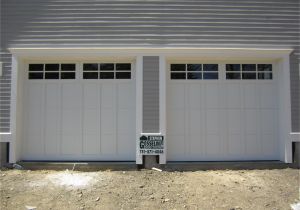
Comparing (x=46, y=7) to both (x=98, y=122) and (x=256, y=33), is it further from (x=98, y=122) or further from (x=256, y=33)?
(x=256, y=33)

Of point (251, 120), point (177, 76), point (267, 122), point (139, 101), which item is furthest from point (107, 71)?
→ point (267, 122)

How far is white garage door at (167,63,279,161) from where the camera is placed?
7113 millimetres

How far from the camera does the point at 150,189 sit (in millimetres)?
5766

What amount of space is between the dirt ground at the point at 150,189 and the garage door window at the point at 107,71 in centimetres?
229

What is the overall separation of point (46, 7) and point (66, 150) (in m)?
3.50

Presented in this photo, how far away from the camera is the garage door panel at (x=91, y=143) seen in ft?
23.2

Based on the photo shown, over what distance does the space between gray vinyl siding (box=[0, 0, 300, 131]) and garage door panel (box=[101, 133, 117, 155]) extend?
7.39 ft

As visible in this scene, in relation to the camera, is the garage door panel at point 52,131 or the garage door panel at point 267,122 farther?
the garage door panel at point 267,122

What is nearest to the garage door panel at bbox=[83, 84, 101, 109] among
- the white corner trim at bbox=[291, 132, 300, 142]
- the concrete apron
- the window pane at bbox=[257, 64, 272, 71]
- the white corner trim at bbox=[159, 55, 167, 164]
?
the concrete apron

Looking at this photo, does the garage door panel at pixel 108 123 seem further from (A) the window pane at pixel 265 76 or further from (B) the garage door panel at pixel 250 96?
(A) the window pane at pixel 265 76

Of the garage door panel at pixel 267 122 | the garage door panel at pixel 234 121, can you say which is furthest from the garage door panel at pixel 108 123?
the garage door panel at pixel 267 122

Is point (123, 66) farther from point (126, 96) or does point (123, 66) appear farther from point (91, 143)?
point (91, 143)

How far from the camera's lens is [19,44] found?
7.06 meters

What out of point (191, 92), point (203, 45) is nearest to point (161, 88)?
point (191, 92)
